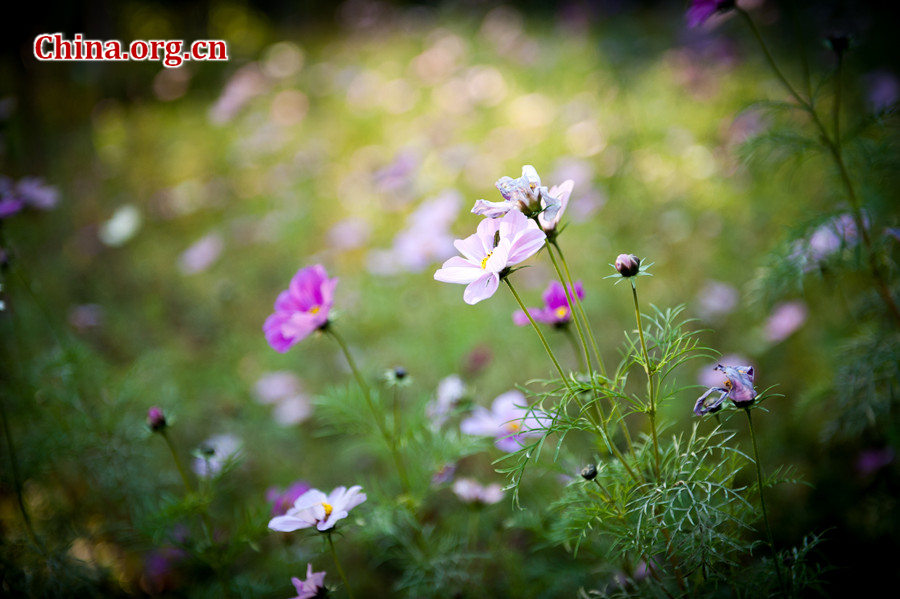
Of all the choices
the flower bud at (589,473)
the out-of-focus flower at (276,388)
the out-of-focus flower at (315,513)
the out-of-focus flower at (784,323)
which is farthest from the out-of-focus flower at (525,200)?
the out-of-focus flower at (276,388)

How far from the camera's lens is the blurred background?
49.9 inches

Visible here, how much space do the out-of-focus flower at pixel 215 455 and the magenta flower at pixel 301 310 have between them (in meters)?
0.31

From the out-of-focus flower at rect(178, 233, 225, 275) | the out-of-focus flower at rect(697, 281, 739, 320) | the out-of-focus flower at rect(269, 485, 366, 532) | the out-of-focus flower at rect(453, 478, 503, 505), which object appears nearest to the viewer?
the out-of-focus flower at rect(269, 485, 366, 532)

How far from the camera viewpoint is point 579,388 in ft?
2.17

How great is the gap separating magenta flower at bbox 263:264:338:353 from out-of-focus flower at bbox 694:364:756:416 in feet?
1.90

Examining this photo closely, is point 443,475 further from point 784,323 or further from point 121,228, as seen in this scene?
point 121,228

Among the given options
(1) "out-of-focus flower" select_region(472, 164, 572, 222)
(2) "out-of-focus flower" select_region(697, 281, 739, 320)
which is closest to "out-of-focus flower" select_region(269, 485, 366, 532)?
(1) "out-of-focus flower" select_region(472, 164, 572, 222)

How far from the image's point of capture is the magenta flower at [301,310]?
814 millimetres

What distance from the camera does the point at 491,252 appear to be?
0.72 m

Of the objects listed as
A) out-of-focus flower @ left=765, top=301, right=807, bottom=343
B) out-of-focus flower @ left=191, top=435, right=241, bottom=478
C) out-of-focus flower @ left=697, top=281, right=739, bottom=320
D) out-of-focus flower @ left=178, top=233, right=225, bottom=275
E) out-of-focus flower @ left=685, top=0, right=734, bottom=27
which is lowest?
out-of-focus flower @ left=191, top=435, right=241, bottom=478

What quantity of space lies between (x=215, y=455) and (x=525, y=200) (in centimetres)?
86

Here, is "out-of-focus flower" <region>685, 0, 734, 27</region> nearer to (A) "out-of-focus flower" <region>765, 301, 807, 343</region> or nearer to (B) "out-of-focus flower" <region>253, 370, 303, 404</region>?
(A) "out-of-focus flower" <region>765, 301, 807, 343</region>

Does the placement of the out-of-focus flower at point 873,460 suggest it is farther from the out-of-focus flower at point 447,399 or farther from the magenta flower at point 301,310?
the magenta flower at point 301,310

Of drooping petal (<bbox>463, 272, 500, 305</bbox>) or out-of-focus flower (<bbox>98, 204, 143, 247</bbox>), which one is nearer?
drooping petal (<bbox>463, 272, 500, 305</bbox>)
